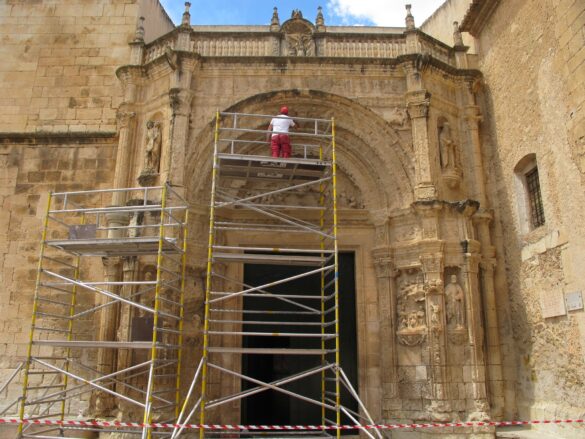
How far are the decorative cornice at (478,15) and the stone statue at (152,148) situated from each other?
5.92 m

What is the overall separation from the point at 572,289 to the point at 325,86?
4.93 m

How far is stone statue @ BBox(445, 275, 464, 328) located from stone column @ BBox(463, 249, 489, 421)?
0.10m

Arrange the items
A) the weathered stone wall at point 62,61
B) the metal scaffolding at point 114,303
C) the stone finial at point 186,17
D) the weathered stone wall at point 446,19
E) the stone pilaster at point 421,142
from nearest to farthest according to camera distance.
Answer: the metal scaffolding at point 114,303 → the stone pilaster at point 421,142 → the stone finial at point 186,17 → the weathered stone wall at point 62,61 → the weathered stone wall at point 446,19

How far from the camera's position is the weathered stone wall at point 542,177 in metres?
6.62

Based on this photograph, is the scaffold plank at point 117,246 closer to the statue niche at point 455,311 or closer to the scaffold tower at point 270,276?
the scaffold tower at point 270,276

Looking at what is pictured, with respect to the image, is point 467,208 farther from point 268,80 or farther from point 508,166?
point 268,80

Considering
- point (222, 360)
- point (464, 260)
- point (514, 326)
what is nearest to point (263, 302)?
point (222, 360)

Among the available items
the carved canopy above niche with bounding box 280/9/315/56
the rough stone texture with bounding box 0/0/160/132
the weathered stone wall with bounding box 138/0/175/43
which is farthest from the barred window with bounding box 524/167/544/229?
the weathered stone wall with bounding box 138/0/175/43

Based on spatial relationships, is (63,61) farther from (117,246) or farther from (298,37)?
(117,246)

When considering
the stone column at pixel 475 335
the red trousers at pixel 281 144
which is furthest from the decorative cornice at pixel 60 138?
the stone column at pixel 475 335

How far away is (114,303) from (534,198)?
261 inches

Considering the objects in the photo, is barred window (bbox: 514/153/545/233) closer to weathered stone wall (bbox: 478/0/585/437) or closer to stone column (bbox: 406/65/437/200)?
weathered stone wall (bbox: 478/0/585/437)

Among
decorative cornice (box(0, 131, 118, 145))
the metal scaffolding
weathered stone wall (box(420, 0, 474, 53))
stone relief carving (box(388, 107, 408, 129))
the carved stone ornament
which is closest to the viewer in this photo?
the metal scaffolding

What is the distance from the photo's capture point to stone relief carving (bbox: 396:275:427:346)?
26.1 ft
